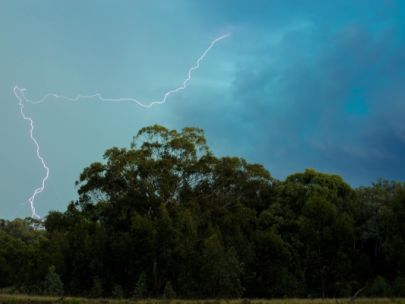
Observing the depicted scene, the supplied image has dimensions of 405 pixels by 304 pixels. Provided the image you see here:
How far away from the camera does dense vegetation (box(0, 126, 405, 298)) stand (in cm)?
3762

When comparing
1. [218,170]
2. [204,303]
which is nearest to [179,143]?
[218,170]

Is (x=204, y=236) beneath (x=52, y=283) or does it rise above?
above

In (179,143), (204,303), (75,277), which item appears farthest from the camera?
(179,143)

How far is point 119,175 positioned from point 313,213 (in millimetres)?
16828

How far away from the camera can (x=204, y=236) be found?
4081cm

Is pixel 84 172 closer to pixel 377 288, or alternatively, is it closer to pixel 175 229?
pixel 175 229

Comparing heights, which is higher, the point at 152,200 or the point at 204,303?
the point at 152,200

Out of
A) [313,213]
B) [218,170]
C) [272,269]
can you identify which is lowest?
[272,269]

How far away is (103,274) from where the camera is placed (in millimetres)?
40281

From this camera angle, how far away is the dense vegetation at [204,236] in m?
37.6

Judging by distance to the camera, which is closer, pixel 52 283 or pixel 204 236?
pixel 52 283

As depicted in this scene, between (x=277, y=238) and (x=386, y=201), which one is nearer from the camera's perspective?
(x=277, y=238)

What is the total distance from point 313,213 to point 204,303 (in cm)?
2454

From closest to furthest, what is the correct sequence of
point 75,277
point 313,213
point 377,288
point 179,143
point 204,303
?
point 204,303, point 377,288, point 75,277, point 179,143, point 313,213
